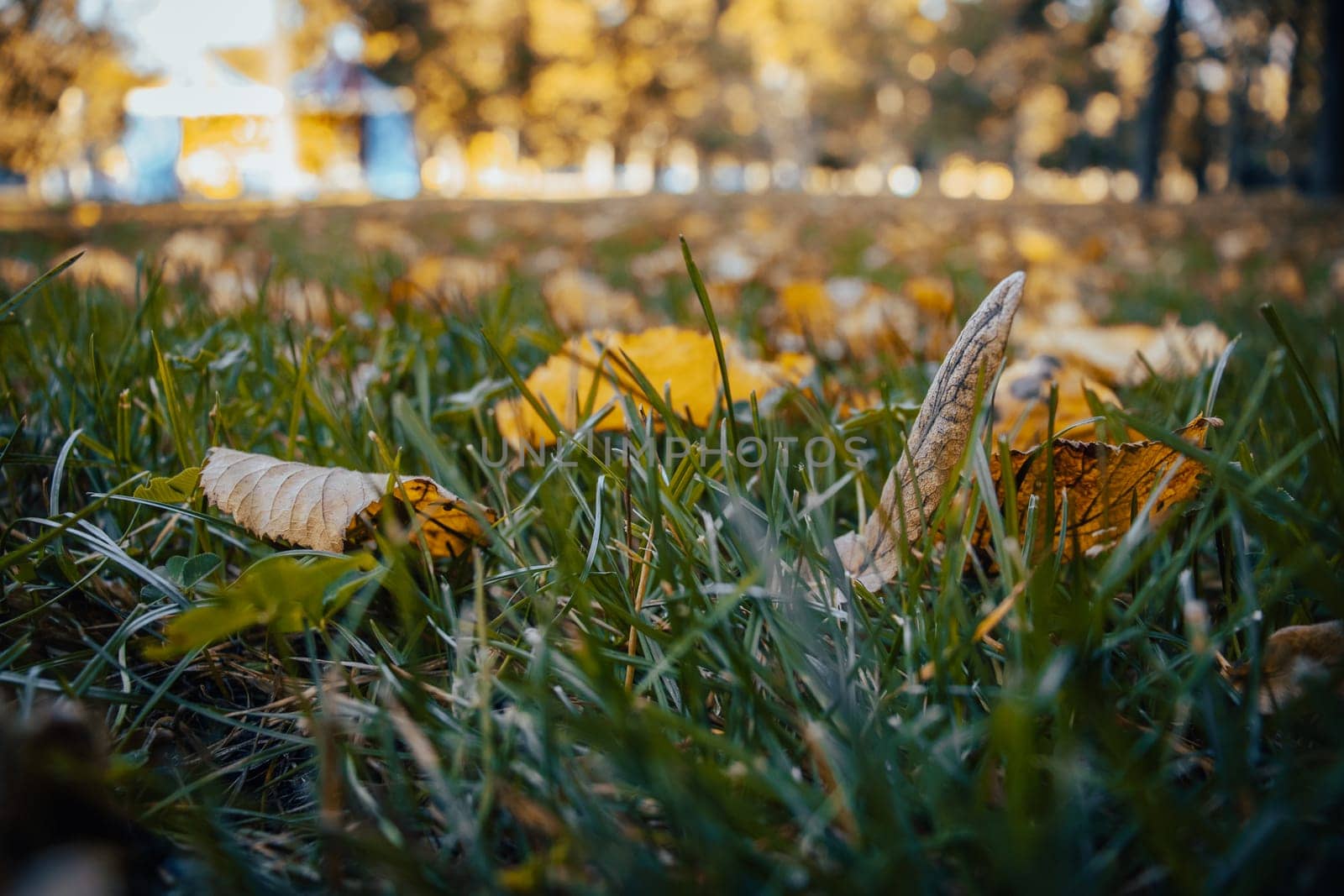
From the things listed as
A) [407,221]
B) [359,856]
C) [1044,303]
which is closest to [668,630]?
[359,856]

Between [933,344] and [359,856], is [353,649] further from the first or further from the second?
[933,344]

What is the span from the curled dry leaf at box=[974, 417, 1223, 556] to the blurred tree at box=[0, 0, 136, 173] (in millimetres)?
7054

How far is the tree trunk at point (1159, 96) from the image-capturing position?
1050 centimetres

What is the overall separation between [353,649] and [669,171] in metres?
33.2

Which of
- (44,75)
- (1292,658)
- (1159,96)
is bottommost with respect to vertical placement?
(1292,658)

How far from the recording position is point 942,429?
1.55 feet

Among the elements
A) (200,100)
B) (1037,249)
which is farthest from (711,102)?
(1037,249)

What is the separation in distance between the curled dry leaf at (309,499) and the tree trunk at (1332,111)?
9622mm

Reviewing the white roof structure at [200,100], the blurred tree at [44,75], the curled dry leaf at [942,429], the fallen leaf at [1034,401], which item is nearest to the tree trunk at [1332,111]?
the fallen leaf at [1034,401]

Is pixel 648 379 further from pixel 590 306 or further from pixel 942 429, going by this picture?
pixel 590 306

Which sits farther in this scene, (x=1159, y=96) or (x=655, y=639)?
(x=1159, y=96)

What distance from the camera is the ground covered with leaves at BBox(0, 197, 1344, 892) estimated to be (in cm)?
31

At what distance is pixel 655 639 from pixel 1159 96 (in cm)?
1256

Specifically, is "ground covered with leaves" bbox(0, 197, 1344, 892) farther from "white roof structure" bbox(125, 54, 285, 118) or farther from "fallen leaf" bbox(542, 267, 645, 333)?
"white roof structure" bbox(125, 54, 285, 118)
